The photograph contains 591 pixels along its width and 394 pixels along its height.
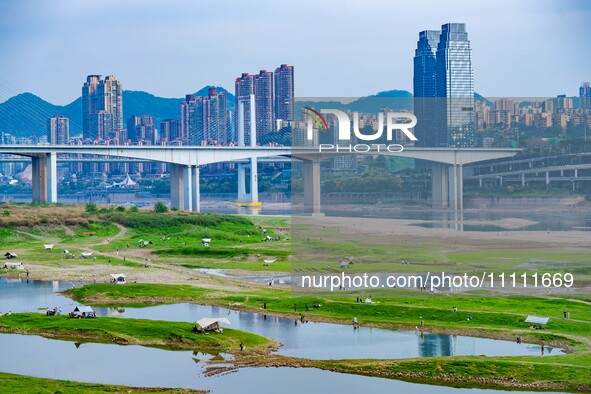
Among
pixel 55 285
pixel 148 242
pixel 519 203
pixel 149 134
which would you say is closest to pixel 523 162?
pixel 519 203

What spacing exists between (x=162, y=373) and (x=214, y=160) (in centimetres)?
6195

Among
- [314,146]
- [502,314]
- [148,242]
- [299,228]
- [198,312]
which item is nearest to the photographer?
[502,314]

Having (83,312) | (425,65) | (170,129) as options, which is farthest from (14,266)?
(170,129)

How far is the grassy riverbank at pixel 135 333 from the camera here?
32562mm

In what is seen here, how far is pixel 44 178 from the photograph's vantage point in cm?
8538

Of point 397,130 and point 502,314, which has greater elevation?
point 397,130

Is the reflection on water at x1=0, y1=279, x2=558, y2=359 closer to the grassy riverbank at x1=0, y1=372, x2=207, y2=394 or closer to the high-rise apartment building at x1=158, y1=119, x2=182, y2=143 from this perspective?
the grassy riverbank at x1=0, y1=372, x2=207, y2=394

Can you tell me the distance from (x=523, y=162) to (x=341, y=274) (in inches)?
745

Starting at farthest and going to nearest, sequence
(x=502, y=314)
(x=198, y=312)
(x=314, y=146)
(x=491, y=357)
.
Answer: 1. (x=314, y=146)
2. (x=198, y=312)
3. (x=502, y=314)
4. (x=491, y=357)

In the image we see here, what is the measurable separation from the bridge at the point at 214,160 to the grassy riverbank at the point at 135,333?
37.4 ft

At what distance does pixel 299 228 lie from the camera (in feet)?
180

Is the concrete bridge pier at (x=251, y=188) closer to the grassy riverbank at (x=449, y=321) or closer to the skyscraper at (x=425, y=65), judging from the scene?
the skyscraper at (x=425, y=65)

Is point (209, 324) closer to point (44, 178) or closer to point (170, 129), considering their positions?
point (44, 178)

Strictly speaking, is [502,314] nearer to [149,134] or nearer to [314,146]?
[314,146]
